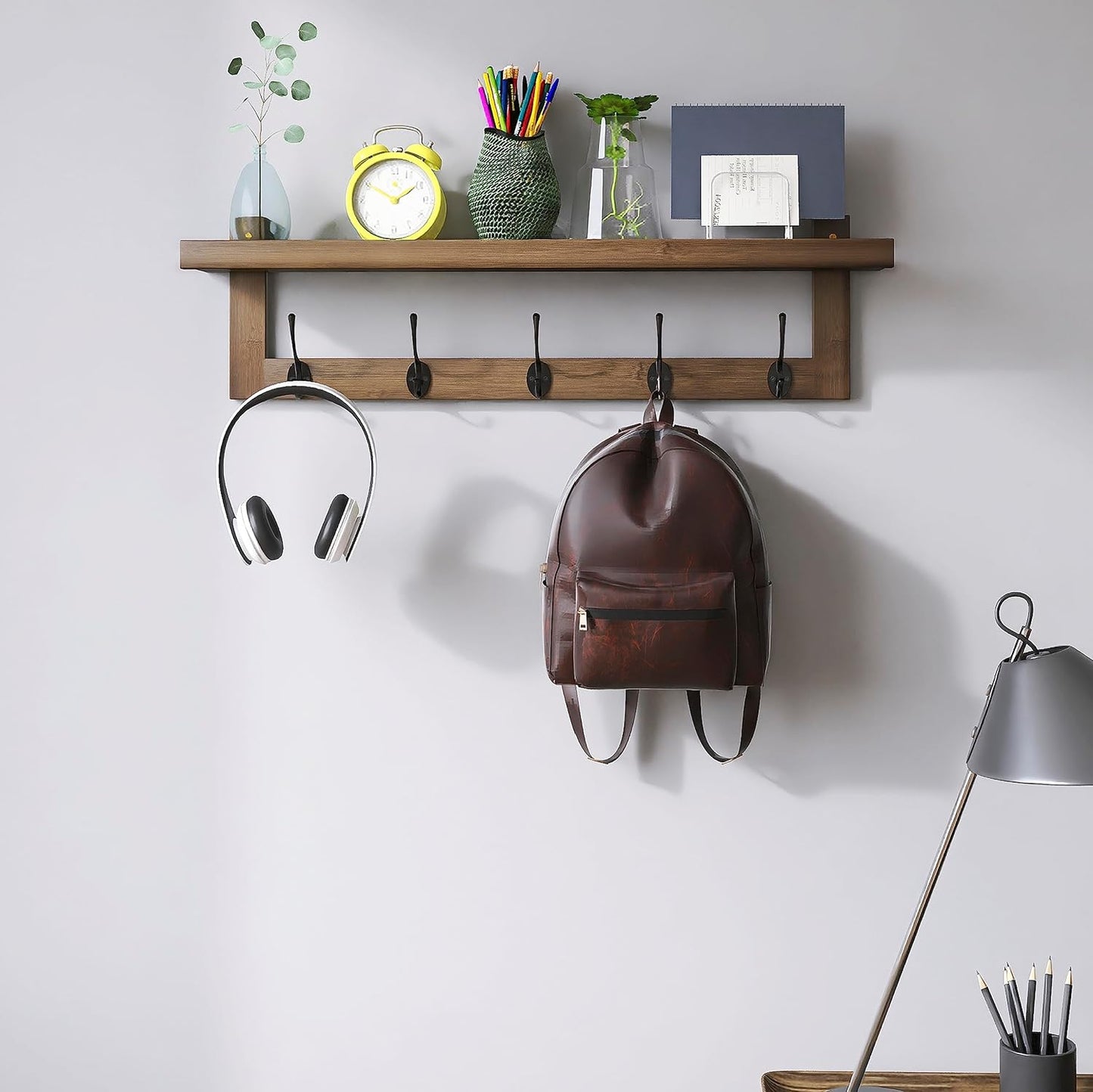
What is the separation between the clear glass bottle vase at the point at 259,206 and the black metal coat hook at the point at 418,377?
0.20 meters

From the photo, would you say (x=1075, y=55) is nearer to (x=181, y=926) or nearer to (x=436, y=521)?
(x=436, y=521)

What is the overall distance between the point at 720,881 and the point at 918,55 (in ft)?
3.62

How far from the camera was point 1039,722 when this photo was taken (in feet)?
2.83

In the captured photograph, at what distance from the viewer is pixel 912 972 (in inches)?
49.4

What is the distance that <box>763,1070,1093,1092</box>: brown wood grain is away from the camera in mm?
1108

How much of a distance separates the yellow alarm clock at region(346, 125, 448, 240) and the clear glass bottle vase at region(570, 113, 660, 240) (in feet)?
0.61

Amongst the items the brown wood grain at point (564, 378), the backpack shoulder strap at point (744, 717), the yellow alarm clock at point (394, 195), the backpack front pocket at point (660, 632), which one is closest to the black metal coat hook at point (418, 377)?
the brown wood grain at point (564, 378)

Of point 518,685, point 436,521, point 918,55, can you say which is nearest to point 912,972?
point 518,685

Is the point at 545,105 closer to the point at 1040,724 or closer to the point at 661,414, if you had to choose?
the point at 661,414

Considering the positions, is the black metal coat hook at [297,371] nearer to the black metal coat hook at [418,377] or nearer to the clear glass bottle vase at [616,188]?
the black metal coat hook at [418,377]

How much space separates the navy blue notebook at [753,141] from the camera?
3.86ft

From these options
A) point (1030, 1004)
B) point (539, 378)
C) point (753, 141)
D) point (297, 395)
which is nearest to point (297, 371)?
point (297, 395)

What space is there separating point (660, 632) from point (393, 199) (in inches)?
24.6

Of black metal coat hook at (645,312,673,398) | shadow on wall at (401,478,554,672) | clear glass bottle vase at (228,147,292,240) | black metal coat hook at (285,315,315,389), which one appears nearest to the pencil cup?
shadow on wall at (401,478,554,672)
